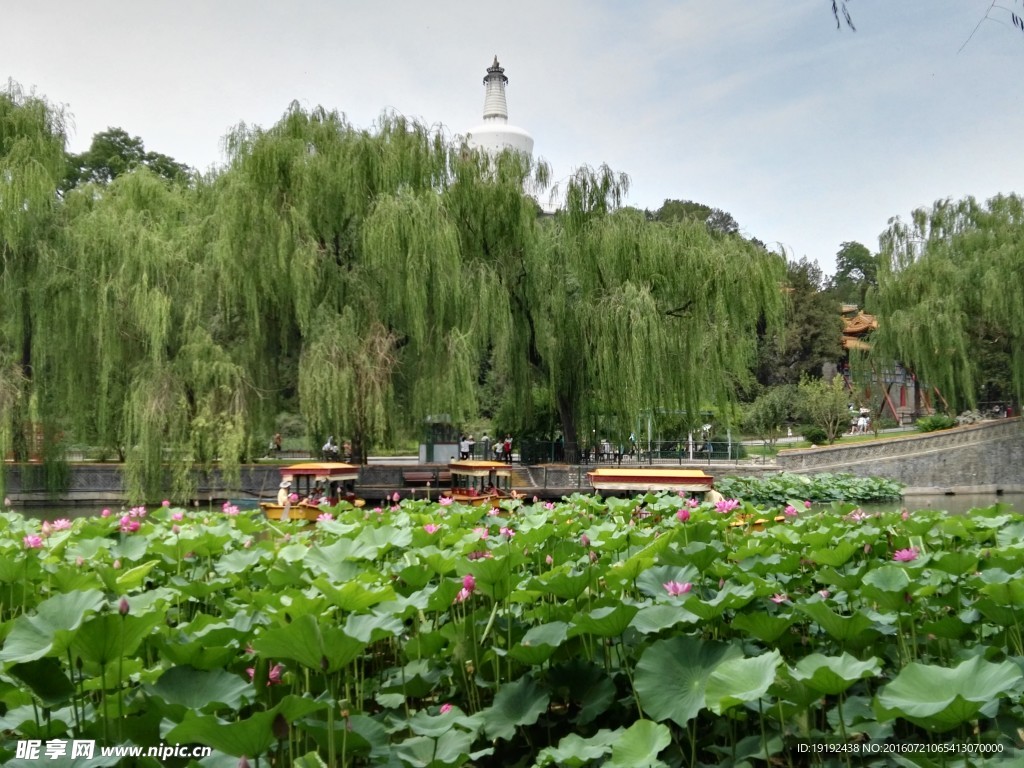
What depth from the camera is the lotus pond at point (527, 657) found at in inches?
74.9

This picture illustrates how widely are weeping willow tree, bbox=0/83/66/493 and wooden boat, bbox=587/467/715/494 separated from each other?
9260 mm

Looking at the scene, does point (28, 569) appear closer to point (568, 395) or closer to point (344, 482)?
point (344, 482)

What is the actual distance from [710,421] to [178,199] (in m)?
18.3

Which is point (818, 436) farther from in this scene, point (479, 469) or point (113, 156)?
point (113, 156)

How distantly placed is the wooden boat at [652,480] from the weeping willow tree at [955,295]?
11549 mm

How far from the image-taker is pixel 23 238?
14.9m

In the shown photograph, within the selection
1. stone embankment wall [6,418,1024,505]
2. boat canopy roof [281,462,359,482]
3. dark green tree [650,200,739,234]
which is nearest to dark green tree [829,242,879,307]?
dark green tree [650,200,739,234]

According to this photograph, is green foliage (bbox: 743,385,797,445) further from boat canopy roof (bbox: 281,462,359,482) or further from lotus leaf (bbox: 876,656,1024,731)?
lotus leaf (bbox: 876,656,1024,731)

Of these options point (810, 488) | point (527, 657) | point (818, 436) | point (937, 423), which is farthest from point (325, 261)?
point (937, 423)

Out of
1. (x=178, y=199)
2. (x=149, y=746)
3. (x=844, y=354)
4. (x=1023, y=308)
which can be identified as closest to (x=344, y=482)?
(x=178, y=199)

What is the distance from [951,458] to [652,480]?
13.7 m

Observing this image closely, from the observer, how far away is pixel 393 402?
1616cm

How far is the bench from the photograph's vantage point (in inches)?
704

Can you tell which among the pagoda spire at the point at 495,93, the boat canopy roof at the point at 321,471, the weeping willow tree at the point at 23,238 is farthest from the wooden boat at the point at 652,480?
the pagoda spire at the point at 495,93
